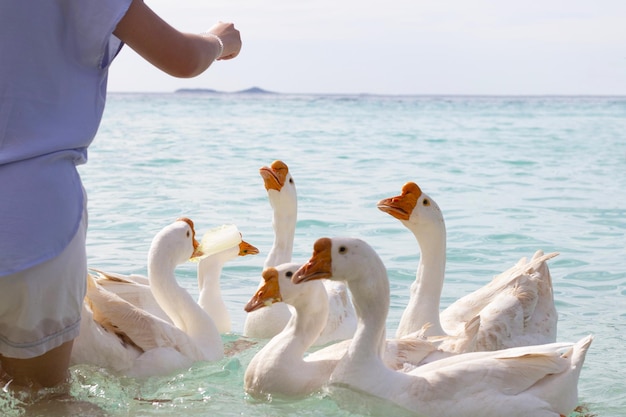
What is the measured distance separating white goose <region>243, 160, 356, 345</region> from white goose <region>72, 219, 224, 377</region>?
67cm

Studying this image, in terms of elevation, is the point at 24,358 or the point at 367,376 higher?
the point at 24,358

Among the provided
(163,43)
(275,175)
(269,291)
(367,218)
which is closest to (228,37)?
(163,43)

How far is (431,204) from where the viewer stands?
480 cm

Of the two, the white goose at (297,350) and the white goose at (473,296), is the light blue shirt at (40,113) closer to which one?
the white goose at (297,350)

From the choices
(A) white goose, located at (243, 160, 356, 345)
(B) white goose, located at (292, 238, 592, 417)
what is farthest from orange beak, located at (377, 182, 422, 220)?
(B) white goose, located at (292, 238, 592, 417)

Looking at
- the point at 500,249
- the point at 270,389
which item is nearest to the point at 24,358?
the point at 270,389

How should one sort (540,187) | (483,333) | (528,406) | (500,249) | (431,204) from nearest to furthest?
(528,406) < (483,333) < (431,204) < (500,249) < (540,187)

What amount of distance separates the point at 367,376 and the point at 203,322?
1260mm

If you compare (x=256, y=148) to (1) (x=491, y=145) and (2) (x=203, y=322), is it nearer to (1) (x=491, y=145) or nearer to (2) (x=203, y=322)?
(1) (x=491, y=145)

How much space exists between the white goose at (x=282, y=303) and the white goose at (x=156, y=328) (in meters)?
0.67

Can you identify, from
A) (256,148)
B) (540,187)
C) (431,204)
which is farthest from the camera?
(256,148)

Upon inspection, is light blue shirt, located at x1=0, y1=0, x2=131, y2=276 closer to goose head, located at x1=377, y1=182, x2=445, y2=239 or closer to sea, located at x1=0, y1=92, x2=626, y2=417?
sea, located at x1=0, y1=92, x2=626, y2=417

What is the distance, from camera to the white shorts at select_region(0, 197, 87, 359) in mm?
2576

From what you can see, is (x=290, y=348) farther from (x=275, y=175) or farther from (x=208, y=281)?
(x=275, y=175)
